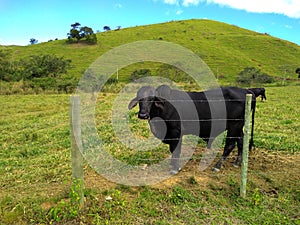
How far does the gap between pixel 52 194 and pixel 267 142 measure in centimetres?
565

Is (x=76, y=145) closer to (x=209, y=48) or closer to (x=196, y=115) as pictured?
(x=196, y=115)

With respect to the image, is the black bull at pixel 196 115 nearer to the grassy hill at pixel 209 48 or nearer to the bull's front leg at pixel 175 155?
the bull's front leg at pixel 175 155

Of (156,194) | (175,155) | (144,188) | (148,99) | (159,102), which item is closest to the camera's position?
(156,194)

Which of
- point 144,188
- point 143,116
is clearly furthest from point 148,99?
point 144,188

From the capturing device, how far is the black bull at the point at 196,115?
18.8ft

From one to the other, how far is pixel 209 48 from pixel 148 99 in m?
59.0

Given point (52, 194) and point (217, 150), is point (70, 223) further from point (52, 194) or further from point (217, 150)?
point (217, 150)

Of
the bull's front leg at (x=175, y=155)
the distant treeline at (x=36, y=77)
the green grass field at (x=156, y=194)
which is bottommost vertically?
the green grass field at (x=156, y=194)

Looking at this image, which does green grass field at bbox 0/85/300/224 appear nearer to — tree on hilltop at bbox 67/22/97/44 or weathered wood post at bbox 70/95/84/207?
weathered wood post at bbox 70/95/84/207

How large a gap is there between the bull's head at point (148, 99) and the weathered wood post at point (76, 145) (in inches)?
54.4

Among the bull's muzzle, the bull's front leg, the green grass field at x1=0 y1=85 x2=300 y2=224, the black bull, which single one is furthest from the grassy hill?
the bull's muzzle

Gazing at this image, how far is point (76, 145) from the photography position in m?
4.09

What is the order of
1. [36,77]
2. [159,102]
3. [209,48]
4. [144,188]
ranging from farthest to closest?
[209,48]
[36,77]
[159,102]
[144,188]

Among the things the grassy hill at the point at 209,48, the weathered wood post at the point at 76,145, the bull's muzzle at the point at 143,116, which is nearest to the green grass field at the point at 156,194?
the weathered wood post at the point at 76,145
